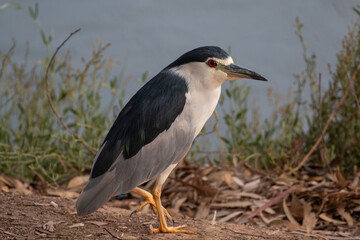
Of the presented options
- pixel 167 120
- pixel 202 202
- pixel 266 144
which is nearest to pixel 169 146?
pixel 167 120

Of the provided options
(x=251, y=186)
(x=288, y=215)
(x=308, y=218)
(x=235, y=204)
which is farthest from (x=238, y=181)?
(x=308, y=218)

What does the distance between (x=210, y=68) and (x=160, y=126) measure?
51cm

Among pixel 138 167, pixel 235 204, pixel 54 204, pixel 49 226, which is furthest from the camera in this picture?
pixel 235 204

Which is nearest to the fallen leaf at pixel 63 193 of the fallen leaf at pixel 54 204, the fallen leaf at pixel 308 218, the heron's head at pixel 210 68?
the fallen leaf at pixel 54 204

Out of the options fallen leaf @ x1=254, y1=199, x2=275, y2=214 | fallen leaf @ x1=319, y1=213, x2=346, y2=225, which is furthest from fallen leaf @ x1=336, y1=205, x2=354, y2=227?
fallen leaf @ x1=254, y1=199, x2=275, y2=214

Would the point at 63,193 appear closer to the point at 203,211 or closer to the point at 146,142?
the point at 203,211

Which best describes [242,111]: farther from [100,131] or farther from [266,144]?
[100,131]

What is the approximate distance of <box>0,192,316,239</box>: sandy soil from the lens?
138 inches

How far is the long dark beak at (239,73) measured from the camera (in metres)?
3.49

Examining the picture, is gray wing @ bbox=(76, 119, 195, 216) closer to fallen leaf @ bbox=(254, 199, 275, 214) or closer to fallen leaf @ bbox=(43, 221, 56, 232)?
fallen leaf @ bbox=(43, 221, 56, 232)

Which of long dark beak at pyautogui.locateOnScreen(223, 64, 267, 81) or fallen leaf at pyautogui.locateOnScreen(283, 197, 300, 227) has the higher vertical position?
long dark beak at pyautogui.locateOnScreen(223, 64, 267, 81)

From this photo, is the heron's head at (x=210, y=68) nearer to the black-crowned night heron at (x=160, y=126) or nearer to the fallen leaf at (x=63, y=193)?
the black-crowned night heron at (x=160, y=126)

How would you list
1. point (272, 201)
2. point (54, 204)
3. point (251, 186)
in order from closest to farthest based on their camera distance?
point (54, 204)
point (272, 201)
point (251, 186)

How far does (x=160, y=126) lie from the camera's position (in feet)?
11.3
